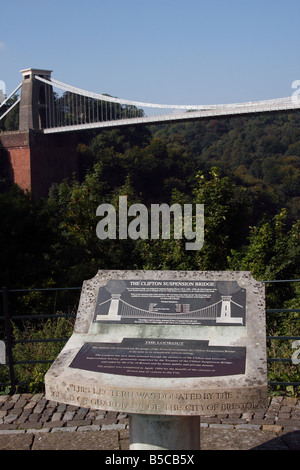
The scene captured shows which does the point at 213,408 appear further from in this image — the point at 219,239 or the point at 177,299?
the point at 219,239

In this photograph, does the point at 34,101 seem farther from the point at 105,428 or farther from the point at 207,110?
the point at 105,428

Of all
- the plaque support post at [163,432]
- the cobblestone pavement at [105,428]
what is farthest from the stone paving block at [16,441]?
the plaque support post at [163,432]

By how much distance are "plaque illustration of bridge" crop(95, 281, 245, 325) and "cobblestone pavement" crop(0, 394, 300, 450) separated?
28.6 inches

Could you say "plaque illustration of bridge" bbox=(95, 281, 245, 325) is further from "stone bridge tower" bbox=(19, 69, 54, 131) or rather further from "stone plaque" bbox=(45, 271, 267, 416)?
"stone bridge tower" bbox=(19, 69, 54, 131)

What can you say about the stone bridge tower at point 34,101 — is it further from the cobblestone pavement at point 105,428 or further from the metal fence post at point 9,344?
the cobblestone pavement at point 105,428

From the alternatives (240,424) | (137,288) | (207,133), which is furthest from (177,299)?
(207,133)

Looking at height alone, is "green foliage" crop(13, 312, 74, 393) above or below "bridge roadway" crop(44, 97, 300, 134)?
below

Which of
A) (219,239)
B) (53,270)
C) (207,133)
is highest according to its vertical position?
(207,133)

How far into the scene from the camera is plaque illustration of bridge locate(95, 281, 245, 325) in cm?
271

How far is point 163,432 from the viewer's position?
2354 millimetres

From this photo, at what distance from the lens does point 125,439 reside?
118 inches

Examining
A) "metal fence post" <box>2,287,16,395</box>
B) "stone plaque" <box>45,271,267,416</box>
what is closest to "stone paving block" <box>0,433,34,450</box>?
"metal fence post" <box>2,287,16,395</box>

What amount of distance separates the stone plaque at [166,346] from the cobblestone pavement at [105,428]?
69 cm

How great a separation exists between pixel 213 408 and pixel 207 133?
47735 mm
